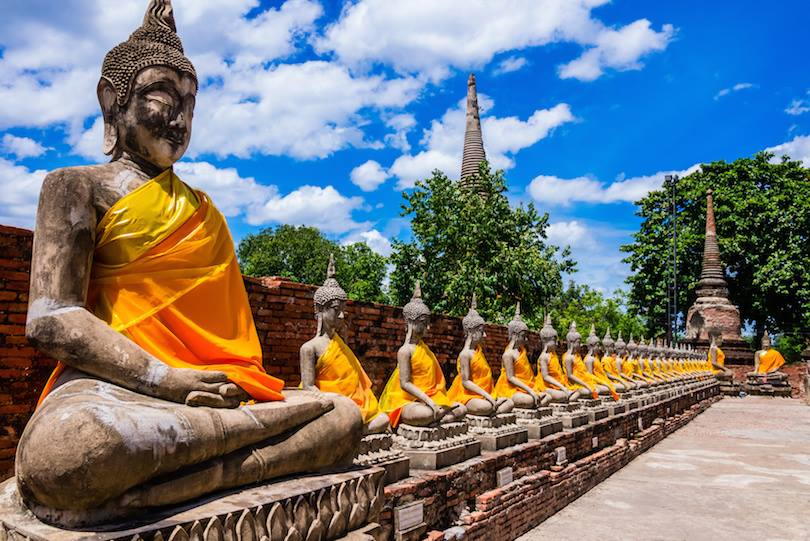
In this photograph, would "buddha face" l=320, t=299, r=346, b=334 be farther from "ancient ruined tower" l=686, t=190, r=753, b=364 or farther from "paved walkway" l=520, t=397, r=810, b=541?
"ancient ruined tower" l=686, t=190, r=753, b=364

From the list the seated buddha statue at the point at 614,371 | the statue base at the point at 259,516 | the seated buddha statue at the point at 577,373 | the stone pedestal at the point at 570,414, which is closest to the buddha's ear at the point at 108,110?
the statue base at the point at 259,516

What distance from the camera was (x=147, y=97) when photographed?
3121mm

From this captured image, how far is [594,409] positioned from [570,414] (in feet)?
4.16

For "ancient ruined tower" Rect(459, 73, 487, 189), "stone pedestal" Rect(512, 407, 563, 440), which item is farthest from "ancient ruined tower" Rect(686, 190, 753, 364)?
"stone pedestal" Rect(512, 407, 563, 440)

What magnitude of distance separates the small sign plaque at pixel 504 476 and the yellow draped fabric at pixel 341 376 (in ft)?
7.09

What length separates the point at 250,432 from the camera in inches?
113

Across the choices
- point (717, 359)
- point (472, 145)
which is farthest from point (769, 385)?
point (472, 145)

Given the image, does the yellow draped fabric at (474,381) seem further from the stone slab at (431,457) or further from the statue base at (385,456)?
the statue base at (385,456)

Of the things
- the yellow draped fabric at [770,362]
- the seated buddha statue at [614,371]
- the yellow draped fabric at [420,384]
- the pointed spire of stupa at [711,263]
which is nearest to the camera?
the yellow draped fabric at [420,384]

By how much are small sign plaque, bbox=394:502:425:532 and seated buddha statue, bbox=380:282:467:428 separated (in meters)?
0.96

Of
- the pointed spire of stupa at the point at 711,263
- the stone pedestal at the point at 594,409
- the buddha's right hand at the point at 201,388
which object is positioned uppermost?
the pointed spire of stupa at the point at 711,263

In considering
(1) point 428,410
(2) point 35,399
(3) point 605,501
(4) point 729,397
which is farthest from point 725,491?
(4) point 729,397

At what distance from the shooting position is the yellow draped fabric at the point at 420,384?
20.7 feet

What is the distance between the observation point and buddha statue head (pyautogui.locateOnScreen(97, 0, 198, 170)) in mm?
3121
